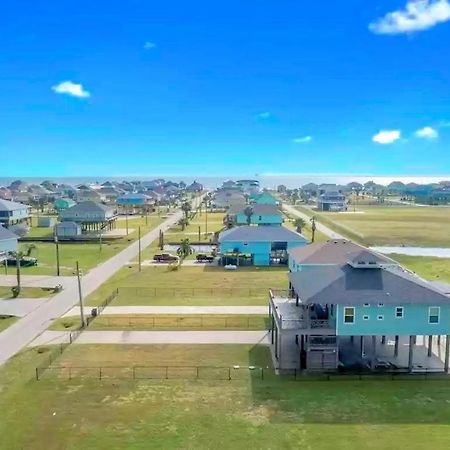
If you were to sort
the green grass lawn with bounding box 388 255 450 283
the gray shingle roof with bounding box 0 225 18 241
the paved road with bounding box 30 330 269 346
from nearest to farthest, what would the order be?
the paved road with bounding box 30 330 269 346
the gray shingle roof with bounding box 0 225 18 241
the green grass lawn with bounding box 388 255 450 283

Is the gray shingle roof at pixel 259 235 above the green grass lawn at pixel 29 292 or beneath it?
above

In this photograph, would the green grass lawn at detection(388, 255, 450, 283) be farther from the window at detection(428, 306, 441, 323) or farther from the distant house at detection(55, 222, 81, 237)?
the distant house at detection(55, 222, 81, 237)

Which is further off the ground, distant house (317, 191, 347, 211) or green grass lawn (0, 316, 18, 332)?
distant house (317, 191, 347, 211)

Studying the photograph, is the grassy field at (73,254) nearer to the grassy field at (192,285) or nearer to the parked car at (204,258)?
the grassy field at (192,285)

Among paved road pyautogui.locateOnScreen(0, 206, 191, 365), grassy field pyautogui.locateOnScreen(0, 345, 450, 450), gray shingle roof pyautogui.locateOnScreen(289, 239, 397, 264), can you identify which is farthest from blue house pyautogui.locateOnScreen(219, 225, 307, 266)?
grassy field pyautogui.locateOnScreen(0, 345, 450, 450)

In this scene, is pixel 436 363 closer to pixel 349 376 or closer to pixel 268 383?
pixel 349 376

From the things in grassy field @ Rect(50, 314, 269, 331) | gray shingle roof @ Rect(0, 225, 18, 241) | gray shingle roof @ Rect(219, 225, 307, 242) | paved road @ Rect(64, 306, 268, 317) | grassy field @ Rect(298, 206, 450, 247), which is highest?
gray shingle roof @ Rect(0, 225, 18, 241)

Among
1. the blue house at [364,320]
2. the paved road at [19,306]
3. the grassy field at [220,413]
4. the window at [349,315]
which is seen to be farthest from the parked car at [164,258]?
the window at [349,315]
